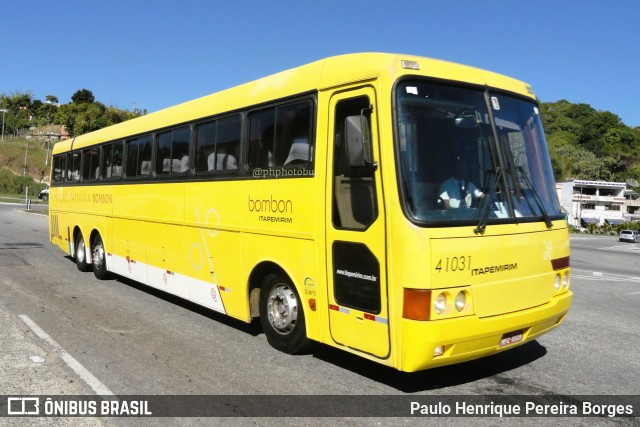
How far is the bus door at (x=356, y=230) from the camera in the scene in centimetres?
463

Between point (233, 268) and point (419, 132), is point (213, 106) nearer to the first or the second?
point (233, 268)

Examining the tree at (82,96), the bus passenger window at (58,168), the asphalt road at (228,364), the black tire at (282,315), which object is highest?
the tree at (82,96)

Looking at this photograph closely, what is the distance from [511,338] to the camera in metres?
4.90

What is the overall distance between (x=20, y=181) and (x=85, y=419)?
85.4 m

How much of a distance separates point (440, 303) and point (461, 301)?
234 mm

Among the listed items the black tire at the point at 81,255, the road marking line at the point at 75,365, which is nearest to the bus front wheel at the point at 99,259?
the black tire at the point at 81,255

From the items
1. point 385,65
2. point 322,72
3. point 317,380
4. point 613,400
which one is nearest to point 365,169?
point 385,65

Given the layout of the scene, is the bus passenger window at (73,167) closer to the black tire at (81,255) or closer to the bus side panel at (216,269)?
the black tire at (81,255)

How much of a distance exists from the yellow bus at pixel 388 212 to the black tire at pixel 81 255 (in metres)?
6.02

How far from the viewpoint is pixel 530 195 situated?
5.23 m

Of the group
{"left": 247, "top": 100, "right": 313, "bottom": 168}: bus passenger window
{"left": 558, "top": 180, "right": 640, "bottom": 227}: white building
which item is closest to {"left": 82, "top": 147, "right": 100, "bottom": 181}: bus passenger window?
{"left": 247, "top": 100, "right": 313, "bottom": 168}: bus passenger window

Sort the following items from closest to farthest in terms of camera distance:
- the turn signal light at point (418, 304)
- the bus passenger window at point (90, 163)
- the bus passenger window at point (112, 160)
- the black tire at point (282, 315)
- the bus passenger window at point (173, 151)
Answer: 1. the turn signal light at point (418, 304)
2. the black tire at point (282, 315)
3. the bus passenger window at point (173, 151)
4. the bus passenger window at point (112, 160)
5. the bus passenger window at point (90, 163)

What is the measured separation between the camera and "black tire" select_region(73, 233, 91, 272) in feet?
39.0

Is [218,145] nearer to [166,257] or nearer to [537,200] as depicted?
[166,257]
